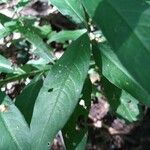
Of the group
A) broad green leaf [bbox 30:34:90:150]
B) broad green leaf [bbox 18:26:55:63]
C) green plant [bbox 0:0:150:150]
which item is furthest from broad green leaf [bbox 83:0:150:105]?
broad green leaf [bbox 18:26:55:63]

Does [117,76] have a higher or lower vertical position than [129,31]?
lower

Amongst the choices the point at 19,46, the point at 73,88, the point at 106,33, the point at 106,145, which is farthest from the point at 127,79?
the point at 19,46

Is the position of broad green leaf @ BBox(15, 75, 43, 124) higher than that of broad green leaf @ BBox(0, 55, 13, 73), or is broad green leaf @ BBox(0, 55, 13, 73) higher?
broad green leaf @ BBox(0, 55, 13, 73)

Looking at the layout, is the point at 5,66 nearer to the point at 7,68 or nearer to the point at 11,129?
the point at 7,68

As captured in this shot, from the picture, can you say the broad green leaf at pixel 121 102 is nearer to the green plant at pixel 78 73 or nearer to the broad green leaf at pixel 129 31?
the green plant at pixel 78 73

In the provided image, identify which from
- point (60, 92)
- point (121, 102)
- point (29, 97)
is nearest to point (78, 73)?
point (60, 92)

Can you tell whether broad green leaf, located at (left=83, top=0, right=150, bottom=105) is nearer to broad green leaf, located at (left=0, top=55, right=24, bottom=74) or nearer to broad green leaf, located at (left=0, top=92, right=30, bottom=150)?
broad green leaf, located at (left=0, top=92, right=30, bottom=150)

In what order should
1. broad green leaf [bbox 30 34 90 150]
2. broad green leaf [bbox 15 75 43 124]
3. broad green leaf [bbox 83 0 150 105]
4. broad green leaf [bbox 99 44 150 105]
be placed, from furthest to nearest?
broad green leaf [bbox 15 75 43 124] → broad green leaf [bbox 99 44 150 105] → broad green leaf [bbox 30 34 90 150] → broad green leaf [bbox 83 0 150 105]
